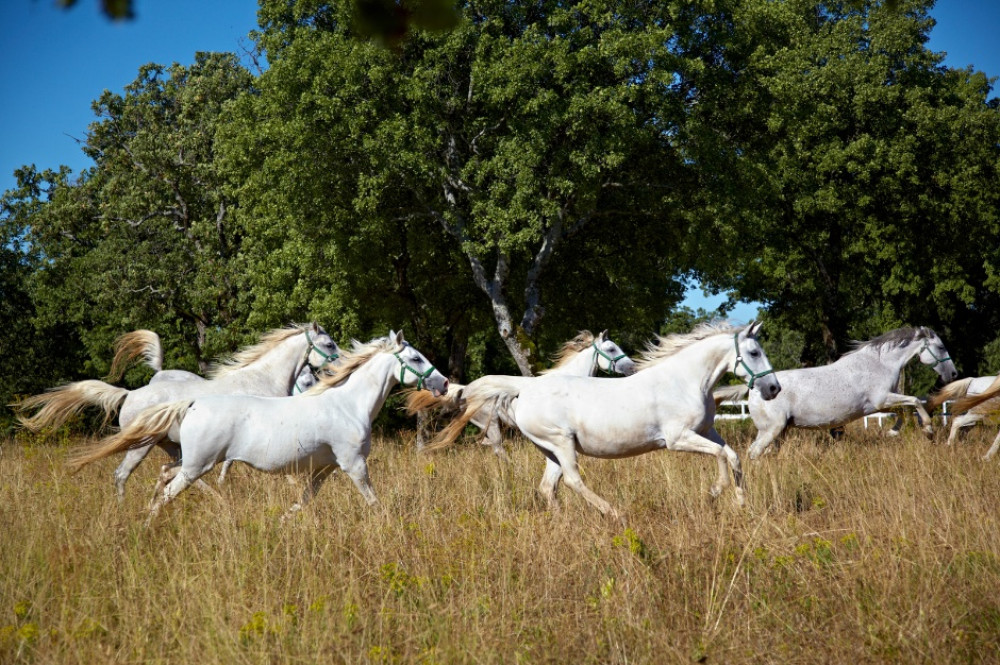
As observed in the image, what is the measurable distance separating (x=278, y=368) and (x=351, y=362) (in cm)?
266

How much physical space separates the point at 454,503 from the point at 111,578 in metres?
3.17

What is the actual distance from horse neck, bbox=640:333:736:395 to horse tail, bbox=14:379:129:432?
6.19m

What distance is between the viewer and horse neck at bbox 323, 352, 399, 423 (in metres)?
9.02

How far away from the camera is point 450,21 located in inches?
98.2

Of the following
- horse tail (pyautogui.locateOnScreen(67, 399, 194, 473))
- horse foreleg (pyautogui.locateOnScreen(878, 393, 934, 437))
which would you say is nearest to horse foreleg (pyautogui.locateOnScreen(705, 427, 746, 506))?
horse tail (pyautogui.locateOnScreen(67, 399, 194, 473))

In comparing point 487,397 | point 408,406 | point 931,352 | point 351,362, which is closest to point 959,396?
point 931,352

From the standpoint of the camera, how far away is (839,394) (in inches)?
532

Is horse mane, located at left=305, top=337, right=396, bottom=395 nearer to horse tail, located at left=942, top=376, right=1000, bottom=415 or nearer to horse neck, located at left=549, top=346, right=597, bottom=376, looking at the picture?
horse neck, located at left=549, top=346, right=597, bottom=376

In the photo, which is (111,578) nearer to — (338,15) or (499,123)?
(499,123)

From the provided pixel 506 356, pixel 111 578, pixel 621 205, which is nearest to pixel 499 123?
pixel 621 205

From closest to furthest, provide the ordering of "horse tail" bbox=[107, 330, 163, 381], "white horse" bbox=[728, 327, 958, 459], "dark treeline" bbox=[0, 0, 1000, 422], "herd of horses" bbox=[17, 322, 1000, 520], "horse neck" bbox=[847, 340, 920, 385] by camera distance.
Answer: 1. "herd of horses" bbox=[17, 322, 1000, 520]
2. "horse tail" bbox=[107, 330, 163, 381]
3. "white horse" bbox=[728, 327, 958, 459]
4. "horse neck" bbox=[847, 340, 920, 385]
5. "dark treeline" bbox=[0, 0, 1000, 422]

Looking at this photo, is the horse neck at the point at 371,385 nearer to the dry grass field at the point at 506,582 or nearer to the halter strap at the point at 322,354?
the dry grass field at the point at 506,582

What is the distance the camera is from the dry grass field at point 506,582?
15.3ft

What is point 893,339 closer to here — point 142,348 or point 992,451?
point 992,451
